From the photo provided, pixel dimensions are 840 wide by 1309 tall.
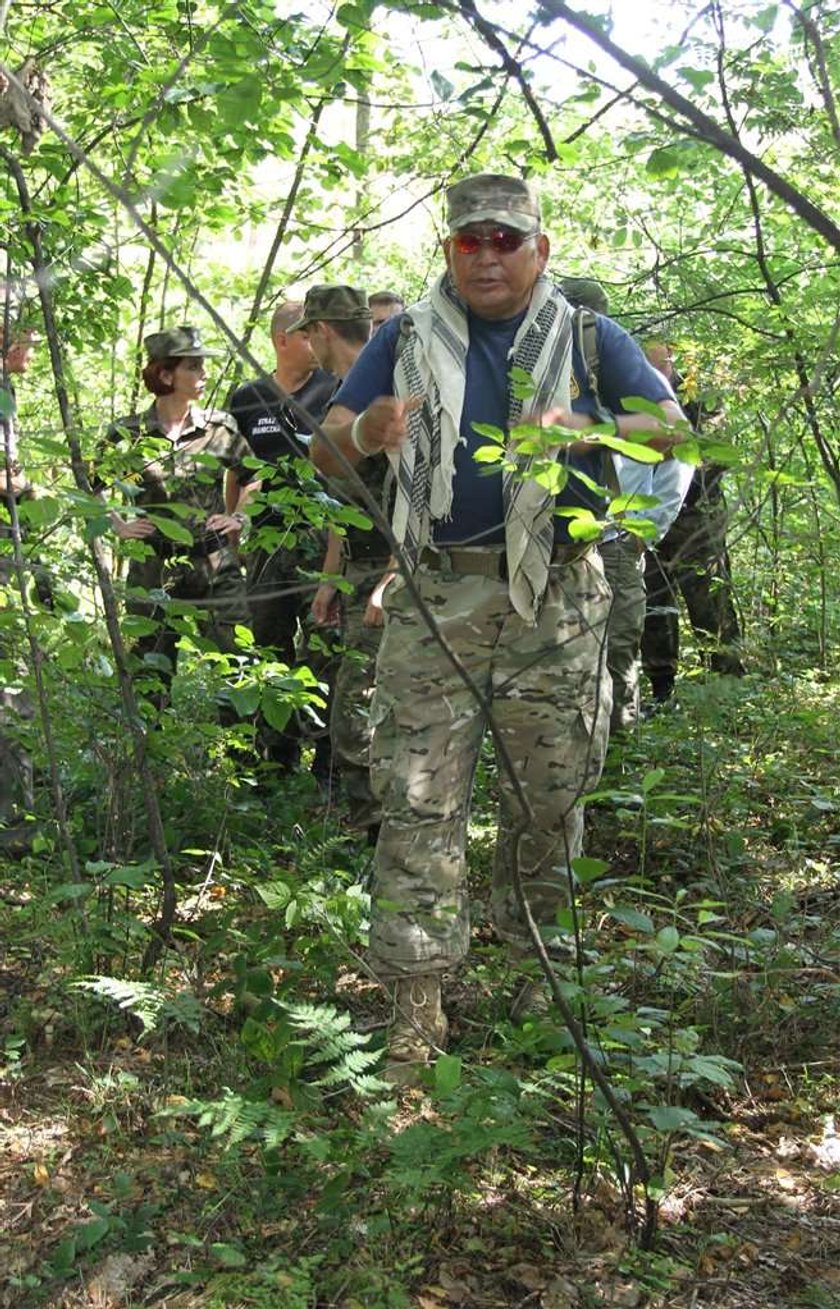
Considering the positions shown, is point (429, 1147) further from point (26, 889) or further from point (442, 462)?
point (26, 889)

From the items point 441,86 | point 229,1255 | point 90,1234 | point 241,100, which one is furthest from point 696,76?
point 90,1234

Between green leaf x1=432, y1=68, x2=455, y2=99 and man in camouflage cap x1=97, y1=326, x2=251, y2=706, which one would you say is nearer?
green leaf x1=432, y1=68, x2=455, y2=99

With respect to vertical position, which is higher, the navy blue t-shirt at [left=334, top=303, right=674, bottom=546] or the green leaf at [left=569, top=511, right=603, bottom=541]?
the navy blue t-shirt at [left=334, top=303, right=674, bottom=546]

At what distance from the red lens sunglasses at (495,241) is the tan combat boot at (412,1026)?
195 centimetres

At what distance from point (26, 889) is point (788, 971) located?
8.72 ft

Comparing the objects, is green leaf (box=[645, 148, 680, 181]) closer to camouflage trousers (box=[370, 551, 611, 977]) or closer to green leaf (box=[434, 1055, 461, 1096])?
camouflage trousers (box=[370, 551, 611, 977])

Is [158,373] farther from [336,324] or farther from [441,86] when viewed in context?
[441,86]

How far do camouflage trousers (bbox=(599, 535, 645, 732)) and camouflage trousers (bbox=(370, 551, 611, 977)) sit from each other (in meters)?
1.88

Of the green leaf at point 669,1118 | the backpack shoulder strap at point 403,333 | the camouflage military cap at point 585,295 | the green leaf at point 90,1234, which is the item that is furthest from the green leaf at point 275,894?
the camouflage military cap at point 585,295

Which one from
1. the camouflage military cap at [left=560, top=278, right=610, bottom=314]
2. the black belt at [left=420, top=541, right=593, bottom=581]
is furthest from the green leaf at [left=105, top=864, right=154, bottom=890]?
the camouflage military cap at [left=560, top=278, right=610, bottom=314]

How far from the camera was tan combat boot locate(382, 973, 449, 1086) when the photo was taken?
3459mm

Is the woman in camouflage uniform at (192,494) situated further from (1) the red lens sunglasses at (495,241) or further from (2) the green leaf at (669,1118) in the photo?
(2) the green leaf at (669,1118)

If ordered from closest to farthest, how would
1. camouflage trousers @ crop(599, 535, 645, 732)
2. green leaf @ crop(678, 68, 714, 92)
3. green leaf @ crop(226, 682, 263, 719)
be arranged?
green leaf @ crop(678, 68, 714, 92) < green leaf @ crop(226, 682, 263, 719) < camouflage trousers @ crop(599, 535, 645, 732)

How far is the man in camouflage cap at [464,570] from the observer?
3.58m
